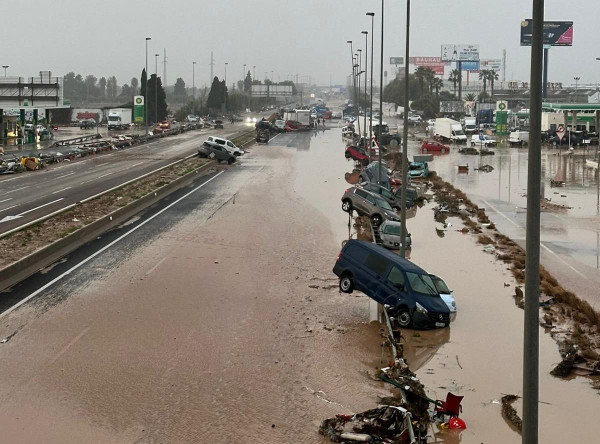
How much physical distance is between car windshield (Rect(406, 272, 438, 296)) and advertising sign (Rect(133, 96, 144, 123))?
316 ft

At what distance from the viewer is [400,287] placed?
19.9 metres

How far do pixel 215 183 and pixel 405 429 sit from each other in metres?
38.5

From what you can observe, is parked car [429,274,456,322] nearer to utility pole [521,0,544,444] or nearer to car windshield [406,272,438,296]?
car windshield [406,272,438,296]

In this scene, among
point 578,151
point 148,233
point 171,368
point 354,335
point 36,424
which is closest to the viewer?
point 36,424

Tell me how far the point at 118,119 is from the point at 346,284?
96921mm

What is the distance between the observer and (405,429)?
510 inches

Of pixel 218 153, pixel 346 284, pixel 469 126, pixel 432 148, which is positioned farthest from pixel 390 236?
pixel 469 126

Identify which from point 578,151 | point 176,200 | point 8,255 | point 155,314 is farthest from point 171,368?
point 578,151

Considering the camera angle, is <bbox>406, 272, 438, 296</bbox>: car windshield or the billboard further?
the billboard

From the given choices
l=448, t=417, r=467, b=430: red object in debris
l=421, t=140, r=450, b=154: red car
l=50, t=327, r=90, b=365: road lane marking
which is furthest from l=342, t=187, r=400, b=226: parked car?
l=421, t=140, r=450, b=154: red car

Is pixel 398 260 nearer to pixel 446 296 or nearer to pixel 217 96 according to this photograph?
pixel 446 296

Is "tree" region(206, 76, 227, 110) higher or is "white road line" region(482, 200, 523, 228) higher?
"tree" region(206, 76, 227, 110)

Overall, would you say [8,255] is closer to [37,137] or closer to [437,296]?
[437,296]

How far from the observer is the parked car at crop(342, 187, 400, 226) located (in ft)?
113
